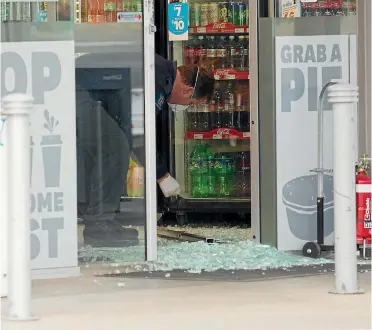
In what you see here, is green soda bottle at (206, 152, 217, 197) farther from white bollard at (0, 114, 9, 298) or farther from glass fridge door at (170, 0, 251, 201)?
white bollard at (0, 114, 9, 298)

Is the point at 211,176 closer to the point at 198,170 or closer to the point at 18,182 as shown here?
the point at 198,170

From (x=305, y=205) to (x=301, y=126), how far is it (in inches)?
24.1

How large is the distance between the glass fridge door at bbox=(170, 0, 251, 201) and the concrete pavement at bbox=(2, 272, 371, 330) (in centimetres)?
389

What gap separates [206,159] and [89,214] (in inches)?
138

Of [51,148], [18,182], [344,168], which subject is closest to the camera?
[18,182]

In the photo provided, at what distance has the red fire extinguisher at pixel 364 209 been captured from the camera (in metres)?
7.48

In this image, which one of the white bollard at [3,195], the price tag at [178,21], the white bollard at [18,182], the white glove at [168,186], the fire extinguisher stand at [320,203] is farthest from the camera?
the price tag at [178,21]

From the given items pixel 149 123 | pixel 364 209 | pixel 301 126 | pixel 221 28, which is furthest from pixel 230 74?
pixel 364 209

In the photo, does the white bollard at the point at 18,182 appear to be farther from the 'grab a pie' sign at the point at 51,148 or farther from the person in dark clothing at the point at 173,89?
the person in dark clothing at the point at 173,89

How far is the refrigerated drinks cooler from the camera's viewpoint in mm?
10680

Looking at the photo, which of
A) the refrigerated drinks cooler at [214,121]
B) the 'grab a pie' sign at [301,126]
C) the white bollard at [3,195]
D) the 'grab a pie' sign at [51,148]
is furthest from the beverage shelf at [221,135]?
the white bollard at [3,195]

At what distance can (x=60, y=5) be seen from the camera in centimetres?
700

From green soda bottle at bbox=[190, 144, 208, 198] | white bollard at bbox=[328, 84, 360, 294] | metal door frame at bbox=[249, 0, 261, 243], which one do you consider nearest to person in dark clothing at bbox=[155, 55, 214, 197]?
metal door frame at bbox=[249, 0, 261, 243]

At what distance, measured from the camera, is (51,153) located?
7.00 meters
